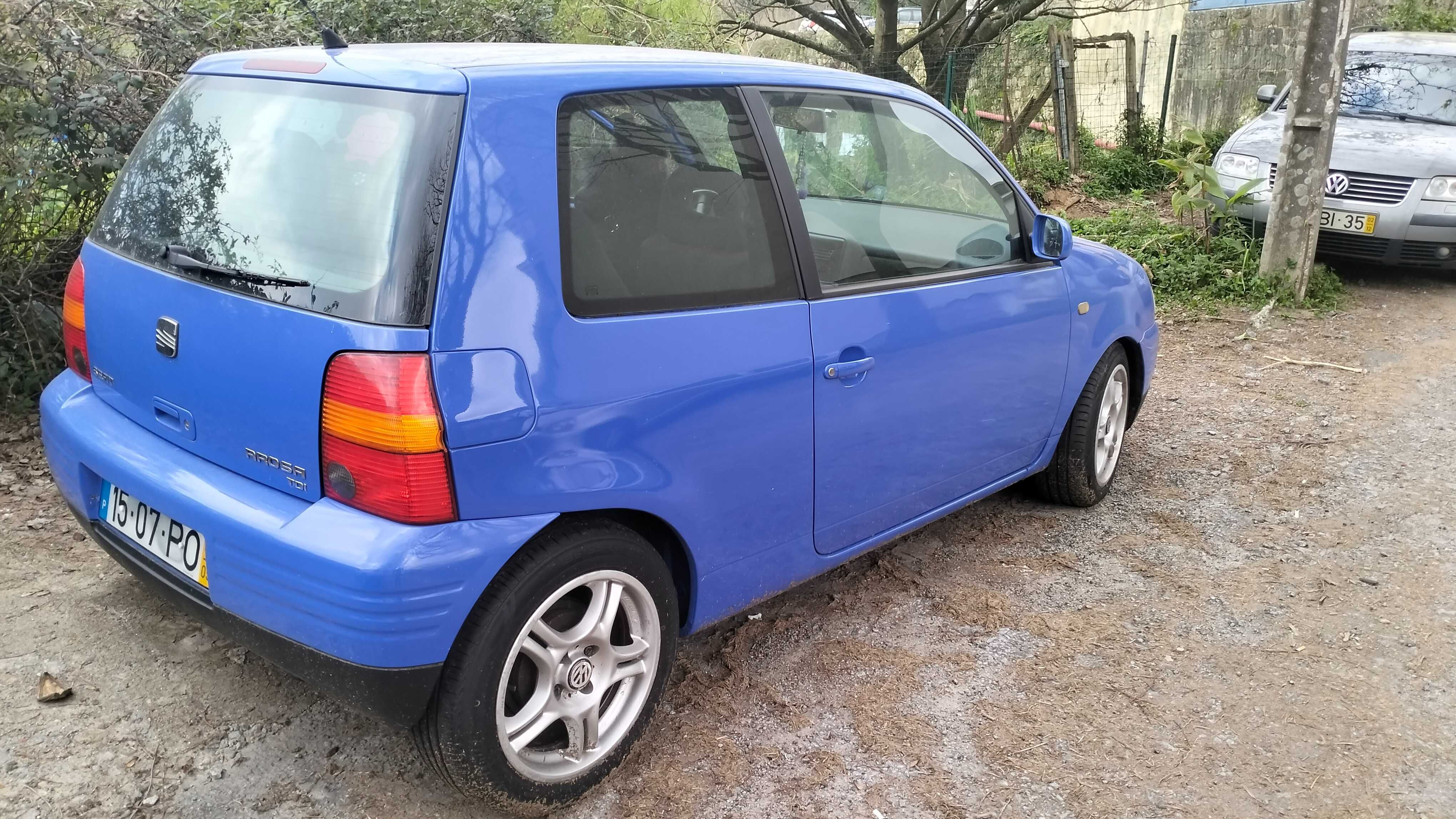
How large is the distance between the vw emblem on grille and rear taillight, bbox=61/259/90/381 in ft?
4.90

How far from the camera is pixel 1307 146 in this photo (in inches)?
284

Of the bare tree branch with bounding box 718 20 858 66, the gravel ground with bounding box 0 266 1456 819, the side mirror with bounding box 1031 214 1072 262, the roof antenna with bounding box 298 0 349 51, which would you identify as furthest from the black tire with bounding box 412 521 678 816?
the bare tree branch with bounding box 718 20 858 66

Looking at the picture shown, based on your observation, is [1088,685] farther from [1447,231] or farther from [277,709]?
[1447,231]

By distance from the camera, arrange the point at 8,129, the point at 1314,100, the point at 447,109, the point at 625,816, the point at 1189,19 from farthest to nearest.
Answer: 1. the point at 1189,19
2. the point at 1314,100
3. the point at 8,129
4. the point at 625,816
5. the point at 447,109

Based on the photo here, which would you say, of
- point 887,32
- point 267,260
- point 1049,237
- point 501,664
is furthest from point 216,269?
point 887,32

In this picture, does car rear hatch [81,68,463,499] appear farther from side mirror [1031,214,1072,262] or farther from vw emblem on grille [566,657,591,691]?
side mirror [1031,214,1072,262]

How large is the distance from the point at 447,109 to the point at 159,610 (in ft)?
6.42

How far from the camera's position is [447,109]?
2.21 m

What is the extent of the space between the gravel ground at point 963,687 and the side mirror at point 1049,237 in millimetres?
1119

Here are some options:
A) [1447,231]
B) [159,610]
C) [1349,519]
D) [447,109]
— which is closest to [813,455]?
[447,109]

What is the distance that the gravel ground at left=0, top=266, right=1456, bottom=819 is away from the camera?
2.64 m

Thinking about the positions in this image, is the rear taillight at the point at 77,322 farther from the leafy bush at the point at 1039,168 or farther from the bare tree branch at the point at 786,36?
the bare tree branch at the point at 786,36

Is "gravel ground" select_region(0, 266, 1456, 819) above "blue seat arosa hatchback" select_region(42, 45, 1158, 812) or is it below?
below

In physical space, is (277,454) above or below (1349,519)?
above
